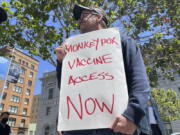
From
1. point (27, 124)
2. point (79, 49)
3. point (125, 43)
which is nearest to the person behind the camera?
point (125, 43)

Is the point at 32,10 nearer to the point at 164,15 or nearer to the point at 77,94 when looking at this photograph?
the point at 164,15

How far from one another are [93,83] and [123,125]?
39 centimetres

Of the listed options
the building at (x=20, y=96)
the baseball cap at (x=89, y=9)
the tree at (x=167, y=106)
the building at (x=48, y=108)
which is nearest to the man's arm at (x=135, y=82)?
the baseball cap at (x=89, y=9)

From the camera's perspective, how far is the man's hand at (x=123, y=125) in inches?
43.3

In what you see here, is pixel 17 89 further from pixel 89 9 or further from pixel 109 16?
pixel 89 9

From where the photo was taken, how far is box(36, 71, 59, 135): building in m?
35.0

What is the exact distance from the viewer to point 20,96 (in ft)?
195

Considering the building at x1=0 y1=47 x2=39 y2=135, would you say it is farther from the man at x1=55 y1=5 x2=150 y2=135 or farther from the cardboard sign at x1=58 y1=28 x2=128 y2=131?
the cardboard sign at x1=58 y1=28 x2=128 y2=131

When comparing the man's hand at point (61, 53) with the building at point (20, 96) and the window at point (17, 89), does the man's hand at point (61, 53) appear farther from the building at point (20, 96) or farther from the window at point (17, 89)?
the window at point (17, 89)

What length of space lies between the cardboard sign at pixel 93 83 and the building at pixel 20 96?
2296 inches

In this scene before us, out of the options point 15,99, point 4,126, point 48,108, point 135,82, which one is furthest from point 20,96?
point 135,82

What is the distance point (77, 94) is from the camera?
136 centimetres

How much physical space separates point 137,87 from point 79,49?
0.64 metres

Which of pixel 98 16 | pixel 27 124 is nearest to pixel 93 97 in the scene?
pixel 98 16
